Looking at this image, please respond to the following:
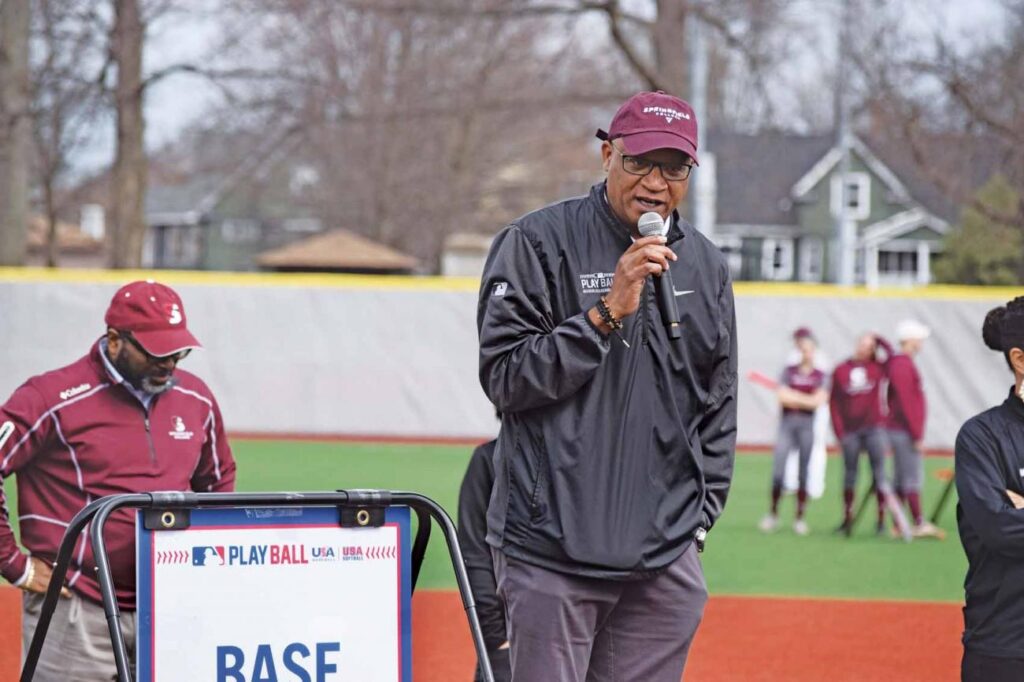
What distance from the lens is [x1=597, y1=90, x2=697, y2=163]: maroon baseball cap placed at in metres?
3.94

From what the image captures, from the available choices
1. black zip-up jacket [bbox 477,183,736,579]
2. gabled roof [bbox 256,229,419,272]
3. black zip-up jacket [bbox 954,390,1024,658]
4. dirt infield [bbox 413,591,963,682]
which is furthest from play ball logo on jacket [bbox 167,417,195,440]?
gabled roof [bbox 256,229,419,272]

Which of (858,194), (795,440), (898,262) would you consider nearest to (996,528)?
(795,440)

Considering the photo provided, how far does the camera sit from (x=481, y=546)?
17.9 feet

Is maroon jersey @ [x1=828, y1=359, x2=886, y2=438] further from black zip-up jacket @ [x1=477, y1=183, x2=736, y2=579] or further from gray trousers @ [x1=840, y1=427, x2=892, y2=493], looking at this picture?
black zip-up jacket @ [x1=477, y1=183, x2=736, y2=579]

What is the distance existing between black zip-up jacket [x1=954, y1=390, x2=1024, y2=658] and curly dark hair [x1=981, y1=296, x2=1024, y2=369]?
162mm

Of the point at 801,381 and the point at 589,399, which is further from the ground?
the point at 589,399

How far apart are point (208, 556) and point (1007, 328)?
243 cm

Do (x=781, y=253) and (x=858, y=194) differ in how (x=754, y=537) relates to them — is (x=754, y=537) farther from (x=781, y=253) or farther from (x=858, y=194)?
(x=781, y=253)

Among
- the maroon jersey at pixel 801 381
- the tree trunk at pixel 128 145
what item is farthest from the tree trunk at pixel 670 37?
the maroon jersey at pixel 801 381

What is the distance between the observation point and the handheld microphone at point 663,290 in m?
3.87

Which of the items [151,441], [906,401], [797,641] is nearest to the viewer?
[151,441]

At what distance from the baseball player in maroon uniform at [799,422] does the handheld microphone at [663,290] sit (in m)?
11.1

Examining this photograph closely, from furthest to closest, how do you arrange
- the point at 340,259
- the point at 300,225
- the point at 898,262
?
the point at 898,262 → the point at 300,225 → the point at 340,259

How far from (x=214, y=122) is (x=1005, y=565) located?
33.0 meters
